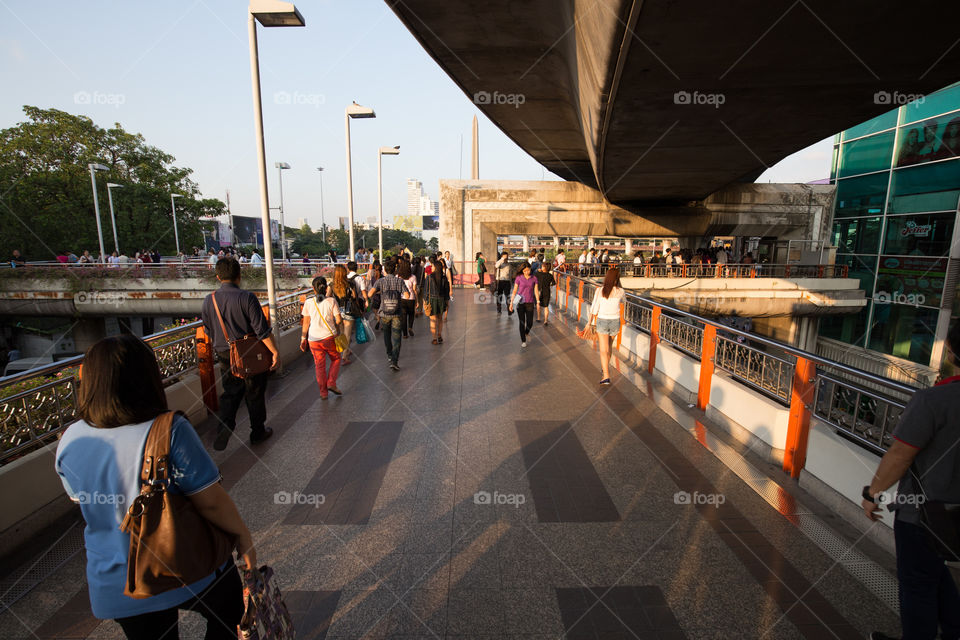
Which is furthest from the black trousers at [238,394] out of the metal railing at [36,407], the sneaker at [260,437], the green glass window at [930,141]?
the green glass window at [930,141]

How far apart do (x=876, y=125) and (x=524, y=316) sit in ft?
77.2

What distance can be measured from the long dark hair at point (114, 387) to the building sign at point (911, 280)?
25.3 metres

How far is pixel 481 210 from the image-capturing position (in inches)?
1061

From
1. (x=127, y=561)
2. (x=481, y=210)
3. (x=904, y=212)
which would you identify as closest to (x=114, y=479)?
(x=127, y=561)

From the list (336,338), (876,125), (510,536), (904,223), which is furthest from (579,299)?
(876,125)

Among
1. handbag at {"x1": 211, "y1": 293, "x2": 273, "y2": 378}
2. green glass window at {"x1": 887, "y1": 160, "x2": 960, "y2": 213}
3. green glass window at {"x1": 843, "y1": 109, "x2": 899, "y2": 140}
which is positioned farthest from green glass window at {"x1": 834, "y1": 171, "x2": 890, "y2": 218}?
handbag at {"x1": 211, "y1": 293, "x2": 273, "y2": 378}

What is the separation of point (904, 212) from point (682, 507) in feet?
81.3

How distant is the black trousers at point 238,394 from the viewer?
198 inches

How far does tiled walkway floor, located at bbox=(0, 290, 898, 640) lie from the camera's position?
2779mm

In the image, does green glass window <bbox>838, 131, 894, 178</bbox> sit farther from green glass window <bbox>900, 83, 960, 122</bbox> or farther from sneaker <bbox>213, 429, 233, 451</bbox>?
sneaker <bbox>213, 429, 233, 451</bbox>

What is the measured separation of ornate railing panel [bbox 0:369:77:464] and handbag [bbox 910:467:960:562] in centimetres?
594

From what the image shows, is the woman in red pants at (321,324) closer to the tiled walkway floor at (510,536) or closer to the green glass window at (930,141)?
the tiled walkway floor at (510,536)

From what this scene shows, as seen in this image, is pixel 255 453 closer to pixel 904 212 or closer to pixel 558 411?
pixel 558 411

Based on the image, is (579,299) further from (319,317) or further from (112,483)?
(112,483)
